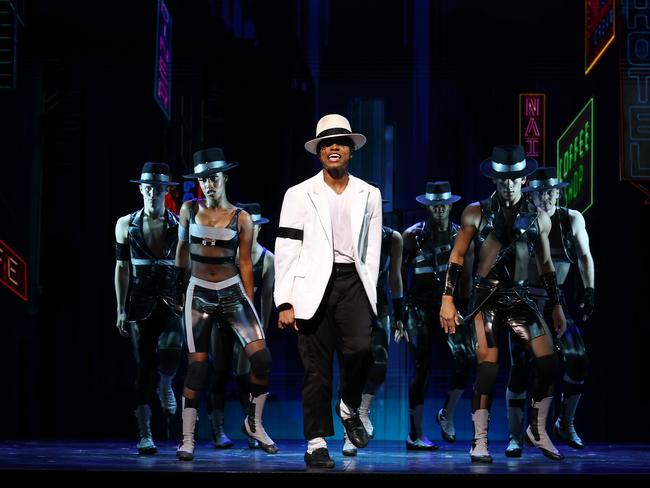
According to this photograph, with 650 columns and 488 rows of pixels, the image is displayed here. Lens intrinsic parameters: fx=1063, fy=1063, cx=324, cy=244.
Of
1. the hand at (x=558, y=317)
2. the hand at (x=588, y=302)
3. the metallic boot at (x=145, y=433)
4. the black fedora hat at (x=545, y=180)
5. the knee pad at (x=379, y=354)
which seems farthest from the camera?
the knee pad at (x=379, y=354)

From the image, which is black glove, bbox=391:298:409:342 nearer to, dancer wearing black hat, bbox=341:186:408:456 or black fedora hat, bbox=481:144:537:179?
dancer wearing black hat, bbox=341:186:408:456

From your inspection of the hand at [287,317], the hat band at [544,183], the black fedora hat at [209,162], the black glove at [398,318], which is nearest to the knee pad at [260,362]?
the hand at [287,317]

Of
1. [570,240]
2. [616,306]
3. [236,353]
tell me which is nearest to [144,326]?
[236,353]

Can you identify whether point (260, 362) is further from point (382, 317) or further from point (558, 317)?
point (558, 317)

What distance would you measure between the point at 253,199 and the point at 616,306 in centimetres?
382

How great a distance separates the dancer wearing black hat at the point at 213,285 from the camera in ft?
24.1

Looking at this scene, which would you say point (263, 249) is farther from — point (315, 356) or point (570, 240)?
point (315, 356)

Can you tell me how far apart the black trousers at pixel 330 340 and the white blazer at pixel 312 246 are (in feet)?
0.24

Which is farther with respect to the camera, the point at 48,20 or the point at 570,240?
the point at 48,20

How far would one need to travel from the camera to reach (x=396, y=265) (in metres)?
9.02

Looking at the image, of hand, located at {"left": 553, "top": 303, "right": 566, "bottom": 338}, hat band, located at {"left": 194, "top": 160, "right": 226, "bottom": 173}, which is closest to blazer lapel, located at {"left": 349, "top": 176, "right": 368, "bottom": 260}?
hat band, located at {"left": 194, "top": 160, "right": 226, "bottom": 173}

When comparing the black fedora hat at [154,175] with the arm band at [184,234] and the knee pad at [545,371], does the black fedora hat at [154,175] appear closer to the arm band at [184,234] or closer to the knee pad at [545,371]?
the arm band at [184,234]

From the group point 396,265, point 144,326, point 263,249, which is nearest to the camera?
point 144,326

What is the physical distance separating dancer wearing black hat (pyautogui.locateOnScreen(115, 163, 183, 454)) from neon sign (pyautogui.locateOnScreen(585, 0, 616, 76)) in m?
4.35
